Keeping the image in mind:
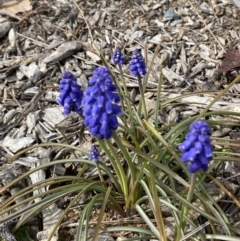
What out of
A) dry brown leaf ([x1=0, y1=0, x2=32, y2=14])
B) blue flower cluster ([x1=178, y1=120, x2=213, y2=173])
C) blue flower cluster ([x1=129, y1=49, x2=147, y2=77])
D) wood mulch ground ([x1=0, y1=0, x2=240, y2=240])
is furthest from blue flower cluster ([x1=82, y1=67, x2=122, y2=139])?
dry brown leaf ([x1=0, y1=0, x2=32, y2=14])

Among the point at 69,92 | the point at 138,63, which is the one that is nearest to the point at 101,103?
the point at 69,92

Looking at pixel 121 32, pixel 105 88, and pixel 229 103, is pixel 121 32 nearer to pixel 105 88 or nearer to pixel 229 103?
pixel 229 103

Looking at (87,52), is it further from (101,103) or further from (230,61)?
(101,103)

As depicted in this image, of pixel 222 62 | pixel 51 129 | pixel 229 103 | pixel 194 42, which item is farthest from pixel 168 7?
pixel 51 129

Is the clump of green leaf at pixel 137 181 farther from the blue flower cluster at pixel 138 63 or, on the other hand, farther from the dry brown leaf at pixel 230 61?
the dry brown leaf at pixel 230 61

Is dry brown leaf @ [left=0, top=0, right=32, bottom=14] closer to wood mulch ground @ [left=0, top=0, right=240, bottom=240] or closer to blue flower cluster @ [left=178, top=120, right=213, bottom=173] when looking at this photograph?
wood mulch ground @ [left=0, top=0, right=240, bottom=240]

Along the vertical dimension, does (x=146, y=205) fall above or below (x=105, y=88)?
below

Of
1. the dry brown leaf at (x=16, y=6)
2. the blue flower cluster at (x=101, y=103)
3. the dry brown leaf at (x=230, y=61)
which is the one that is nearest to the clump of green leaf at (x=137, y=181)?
the blue flower cluster at (x=101, y=103)
